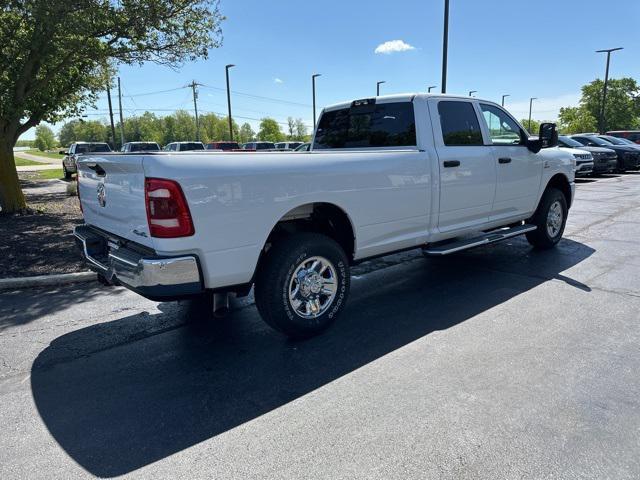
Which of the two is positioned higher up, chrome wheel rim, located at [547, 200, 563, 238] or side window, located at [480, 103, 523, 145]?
side window, located at [480, 103, 523, 145]

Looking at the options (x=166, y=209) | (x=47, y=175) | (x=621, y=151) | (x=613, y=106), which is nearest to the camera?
(x=166, y=209)

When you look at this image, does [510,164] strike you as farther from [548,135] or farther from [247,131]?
[247,131]

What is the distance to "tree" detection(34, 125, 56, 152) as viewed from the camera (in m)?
148

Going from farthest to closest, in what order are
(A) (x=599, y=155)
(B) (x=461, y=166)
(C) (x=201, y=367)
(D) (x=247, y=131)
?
(D) (x=247, y=131) → (A) (x=599, y=155) → (B) (x=461, y=166) → (C) (x=201, y=367)

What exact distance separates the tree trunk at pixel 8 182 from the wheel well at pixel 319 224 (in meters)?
8.56

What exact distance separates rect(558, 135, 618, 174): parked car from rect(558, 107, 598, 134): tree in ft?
213

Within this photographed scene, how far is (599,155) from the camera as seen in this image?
Answer: 1941cm

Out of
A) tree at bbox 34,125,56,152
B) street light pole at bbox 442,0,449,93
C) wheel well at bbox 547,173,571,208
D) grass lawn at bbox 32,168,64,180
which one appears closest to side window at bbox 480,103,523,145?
wheel well at bbox 547,173,571,208

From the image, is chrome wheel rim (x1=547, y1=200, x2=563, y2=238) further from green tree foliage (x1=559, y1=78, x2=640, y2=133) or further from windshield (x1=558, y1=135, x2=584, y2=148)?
green tree foliage (x1=559, y1=78, x2=640, y2=133)

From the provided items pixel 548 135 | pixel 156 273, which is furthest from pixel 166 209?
pixel 548 135

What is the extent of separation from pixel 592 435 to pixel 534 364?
86 cm

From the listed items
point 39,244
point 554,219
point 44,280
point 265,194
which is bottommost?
point 44,280

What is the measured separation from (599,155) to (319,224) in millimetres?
19221

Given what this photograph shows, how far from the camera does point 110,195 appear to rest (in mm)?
3717
